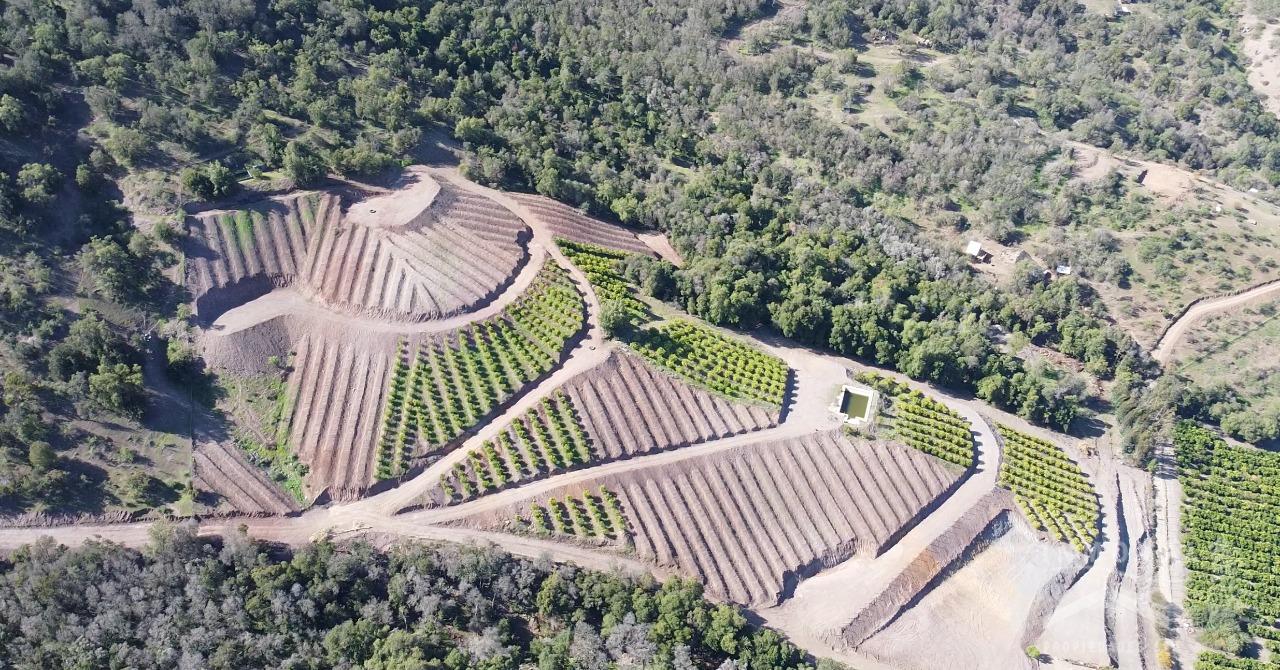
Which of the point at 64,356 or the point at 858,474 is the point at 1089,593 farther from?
the point at 64,356

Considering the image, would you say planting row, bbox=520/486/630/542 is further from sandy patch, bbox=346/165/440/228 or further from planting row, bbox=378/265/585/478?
sandy patch, bbox=346/165/440/228

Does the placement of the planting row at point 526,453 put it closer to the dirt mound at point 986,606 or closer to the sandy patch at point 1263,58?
the dirt mound at point 986,606

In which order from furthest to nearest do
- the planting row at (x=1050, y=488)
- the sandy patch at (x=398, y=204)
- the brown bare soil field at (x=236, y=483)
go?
the sandy patch at (x=398, y=204), the planting row at (x=1050, y=488), the brown bare soil field at (x=236, y=483)

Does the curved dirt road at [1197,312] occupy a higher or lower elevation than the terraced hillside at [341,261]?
lower

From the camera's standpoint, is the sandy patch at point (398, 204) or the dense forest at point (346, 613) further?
the sandy patch at point (398, 204)

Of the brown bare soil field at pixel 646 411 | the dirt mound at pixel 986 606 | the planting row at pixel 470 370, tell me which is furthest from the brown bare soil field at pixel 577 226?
the dirt mound at pixel 986 606

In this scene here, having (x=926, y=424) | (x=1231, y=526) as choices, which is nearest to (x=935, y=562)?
(x=926, y=424)

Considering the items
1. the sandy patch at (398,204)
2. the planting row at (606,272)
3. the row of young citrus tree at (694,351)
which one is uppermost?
the sandy patch at (398,204)

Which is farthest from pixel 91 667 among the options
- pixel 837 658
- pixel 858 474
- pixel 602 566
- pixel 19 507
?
pixel 858 474
